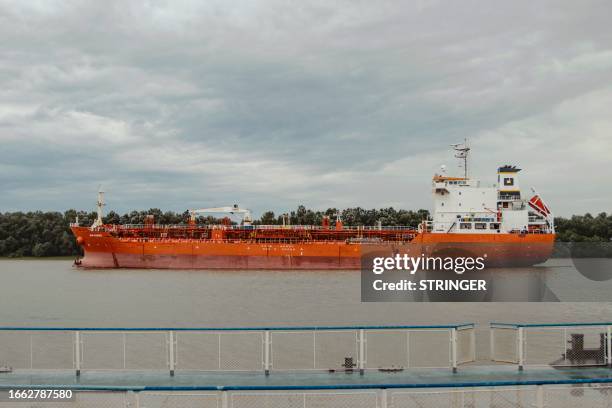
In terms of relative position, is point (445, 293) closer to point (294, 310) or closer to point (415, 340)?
point (294, 310)

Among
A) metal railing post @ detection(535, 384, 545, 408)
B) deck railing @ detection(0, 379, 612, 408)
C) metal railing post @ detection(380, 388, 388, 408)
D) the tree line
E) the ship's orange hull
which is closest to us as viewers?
metal railing post @ detection(380, 388, 388, 408)

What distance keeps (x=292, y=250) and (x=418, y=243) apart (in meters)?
10.5

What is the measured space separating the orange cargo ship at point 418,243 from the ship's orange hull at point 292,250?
78mm

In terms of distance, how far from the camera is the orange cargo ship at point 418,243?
45.8 metres

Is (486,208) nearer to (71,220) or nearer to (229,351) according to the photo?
(229,351)

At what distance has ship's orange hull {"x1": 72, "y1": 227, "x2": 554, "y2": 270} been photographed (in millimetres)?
45562

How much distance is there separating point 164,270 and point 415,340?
3540 centimetres

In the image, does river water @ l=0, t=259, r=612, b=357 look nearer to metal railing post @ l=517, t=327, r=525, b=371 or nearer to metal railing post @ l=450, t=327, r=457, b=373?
metal railing post @ l=517, t=327, r=525, b=371

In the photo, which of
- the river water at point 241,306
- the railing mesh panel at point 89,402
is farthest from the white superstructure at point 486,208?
the railing mesh panel at point 89,402

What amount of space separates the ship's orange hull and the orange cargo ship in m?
0.08

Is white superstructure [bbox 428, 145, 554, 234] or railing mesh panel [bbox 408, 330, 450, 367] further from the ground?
white superstructure [bbox 428, 145, 554, 234]

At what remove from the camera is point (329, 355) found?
14617 mm

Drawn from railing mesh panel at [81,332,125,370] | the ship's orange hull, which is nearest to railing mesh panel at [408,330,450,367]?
railing mesh panel at [81,332,125,370]

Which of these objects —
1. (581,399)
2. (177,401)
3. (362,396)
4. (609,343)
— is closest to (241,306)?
(609,343)
